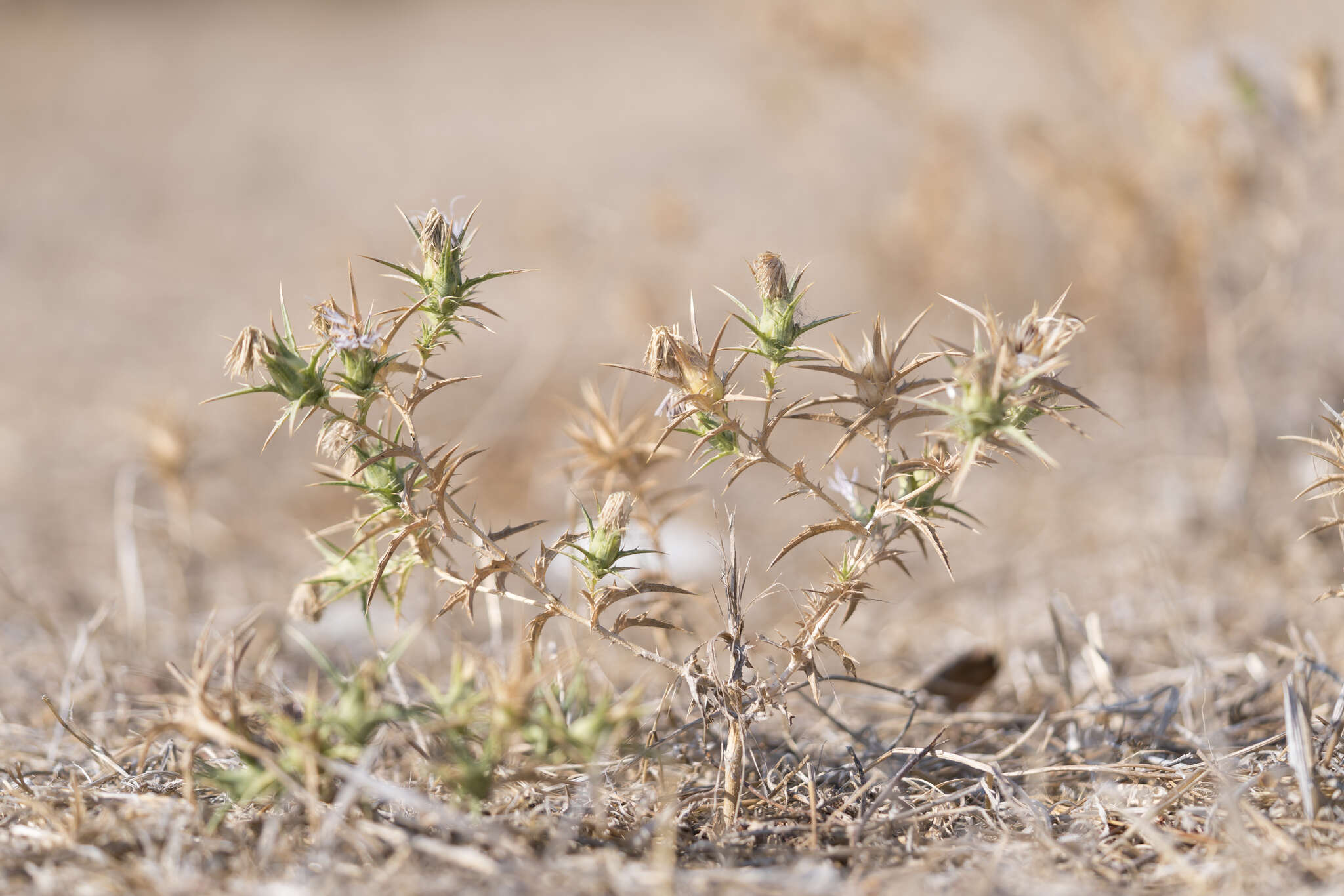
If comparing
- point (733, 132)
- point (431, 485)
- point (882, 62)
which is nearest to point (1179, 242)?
point (882, 62)

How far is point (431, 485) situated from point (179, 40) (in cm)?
2159

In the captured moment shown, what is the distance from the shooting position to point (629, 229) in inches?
241

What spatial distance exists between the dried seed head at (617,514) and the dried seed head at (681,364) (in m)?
0.22

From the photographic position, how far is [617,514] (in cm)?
157

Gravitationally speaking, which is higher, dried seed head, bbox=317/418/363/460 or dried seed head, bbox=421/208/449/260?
dried seed head, bbox=421/208/449/260

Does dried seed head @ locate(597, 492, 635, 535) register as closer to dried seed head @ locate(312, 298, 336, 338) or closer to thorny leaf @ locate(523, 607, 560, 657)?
thorny leaf @ locate(523, 607, 560, 657)

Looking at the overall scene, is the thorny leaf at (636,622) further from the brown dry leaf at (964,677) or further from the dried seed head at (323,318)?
the brown dry leaf at (964,677)

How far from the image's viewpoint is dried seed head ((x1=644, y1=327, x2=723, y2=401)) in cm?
149

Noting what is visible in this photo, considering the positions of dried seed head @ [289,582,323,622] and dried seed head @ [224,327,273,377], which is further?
dried seed head @ [289,582,323,622]

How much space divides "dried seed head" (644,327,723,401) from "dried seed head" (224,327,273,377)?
0.60 meters

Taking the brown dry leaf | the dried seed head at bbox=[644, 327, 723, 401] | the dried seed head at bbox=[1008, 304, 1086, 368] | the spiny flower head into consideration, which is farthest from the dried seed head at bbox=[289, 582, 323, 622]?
the brown dry leaf

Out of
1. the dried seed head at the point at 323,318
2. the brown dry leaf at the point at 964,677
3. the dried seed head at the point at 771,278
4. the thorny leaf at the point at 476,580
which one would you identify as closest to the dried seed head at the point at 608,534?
the thorny leaf at the point at 476,580

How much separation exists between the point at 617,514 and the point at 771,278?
479mm

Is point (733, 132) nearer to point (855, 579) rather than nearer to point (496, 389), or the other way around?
point (496, 389)
